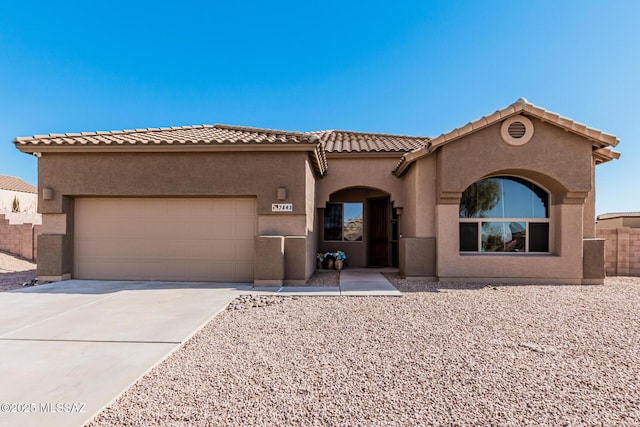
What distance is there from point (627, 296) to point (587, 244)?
1.99 meters

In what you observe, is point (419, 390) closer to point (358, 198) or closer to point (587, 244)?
point (587, 244)

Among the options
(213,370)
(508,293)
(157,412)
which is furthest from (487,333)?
(157,412)

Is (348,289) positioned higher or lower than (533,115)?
lower

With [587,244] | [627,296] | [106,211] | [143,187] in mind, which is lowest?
[627,296]

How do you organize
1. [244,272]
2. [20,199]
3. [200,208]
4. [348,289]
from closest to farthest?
1. [348,289]
2. [244,272]
3. [200,208]
4. [20,199]

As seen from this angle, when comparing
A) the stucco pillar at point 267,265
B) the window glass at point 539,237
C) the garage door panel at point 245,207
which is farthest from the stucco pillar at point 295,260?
the window glass at point 539,237

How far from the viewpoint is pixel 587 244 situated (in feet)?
31.9

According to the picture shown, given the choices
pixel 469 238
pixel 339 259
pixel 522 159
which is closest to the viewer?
pixel 522 159

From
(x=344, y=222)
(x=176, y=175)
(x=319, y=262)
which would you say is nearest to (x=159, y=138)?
(x=176, y=175)

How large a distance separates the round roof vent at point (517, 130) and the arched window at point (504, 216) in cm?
139

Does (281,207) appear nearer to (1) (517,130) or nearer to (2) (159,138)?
(2) (159,138)

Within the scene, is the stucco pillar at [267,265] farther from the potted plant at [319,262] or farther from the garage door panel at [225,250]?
the potted plant at [319,262]

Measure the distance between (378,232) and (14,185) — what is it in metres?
48.8

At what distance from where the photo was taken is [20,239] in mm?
14430
